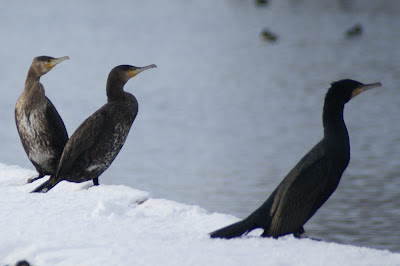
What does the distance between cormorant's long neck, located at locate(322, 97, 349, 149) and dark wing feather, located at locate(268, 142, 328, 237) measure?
0.14 metres

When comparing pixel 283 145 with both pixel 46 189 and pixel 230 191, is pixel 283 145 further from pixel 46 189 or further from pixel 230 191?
pixel 46 189

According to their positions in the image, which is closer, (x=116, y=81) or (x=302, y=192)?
(x=302, y=192)

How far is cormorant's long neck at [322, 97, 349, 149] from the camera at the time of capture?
4.38 metres

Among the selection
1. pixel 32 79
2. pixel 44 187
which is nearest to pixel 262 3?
pixel 32 79

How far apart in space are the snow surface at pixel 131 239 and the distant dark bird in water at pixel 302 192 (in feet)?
0.27

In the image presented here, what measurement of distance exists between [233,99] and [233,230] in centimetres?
1515

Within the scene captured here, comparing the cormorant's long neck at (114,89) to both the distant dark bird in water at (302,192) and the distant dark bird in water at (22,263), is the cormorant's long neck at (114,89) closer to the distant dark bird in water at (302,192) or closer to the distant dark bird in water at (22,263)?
the distant dark bird in water at (302,192)

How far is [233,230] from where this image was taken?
4.23 metres

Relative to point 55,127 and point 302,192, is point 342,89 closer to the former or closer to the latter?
point 302,192

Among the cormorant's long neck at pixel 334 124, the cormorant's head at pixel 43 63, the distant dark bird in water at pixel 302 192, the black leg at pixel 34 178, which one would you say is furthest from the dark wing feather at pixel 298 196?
the cormorant's head at pixel 43 63

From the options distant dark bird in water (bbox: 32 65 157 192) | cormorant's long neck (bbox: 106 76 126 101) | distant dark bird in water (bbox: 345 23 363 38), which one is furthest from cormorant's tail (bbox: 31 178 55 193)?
distant dark bird in water (bbox: 345 23 363 38)

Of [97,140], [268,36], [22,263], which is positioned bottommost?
[22,263]

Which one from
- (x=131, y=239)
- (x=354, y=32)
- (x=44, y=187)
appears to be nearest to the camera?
(x=131, y=239)

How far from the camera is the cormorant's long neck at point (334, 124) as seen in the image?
14.4ft
